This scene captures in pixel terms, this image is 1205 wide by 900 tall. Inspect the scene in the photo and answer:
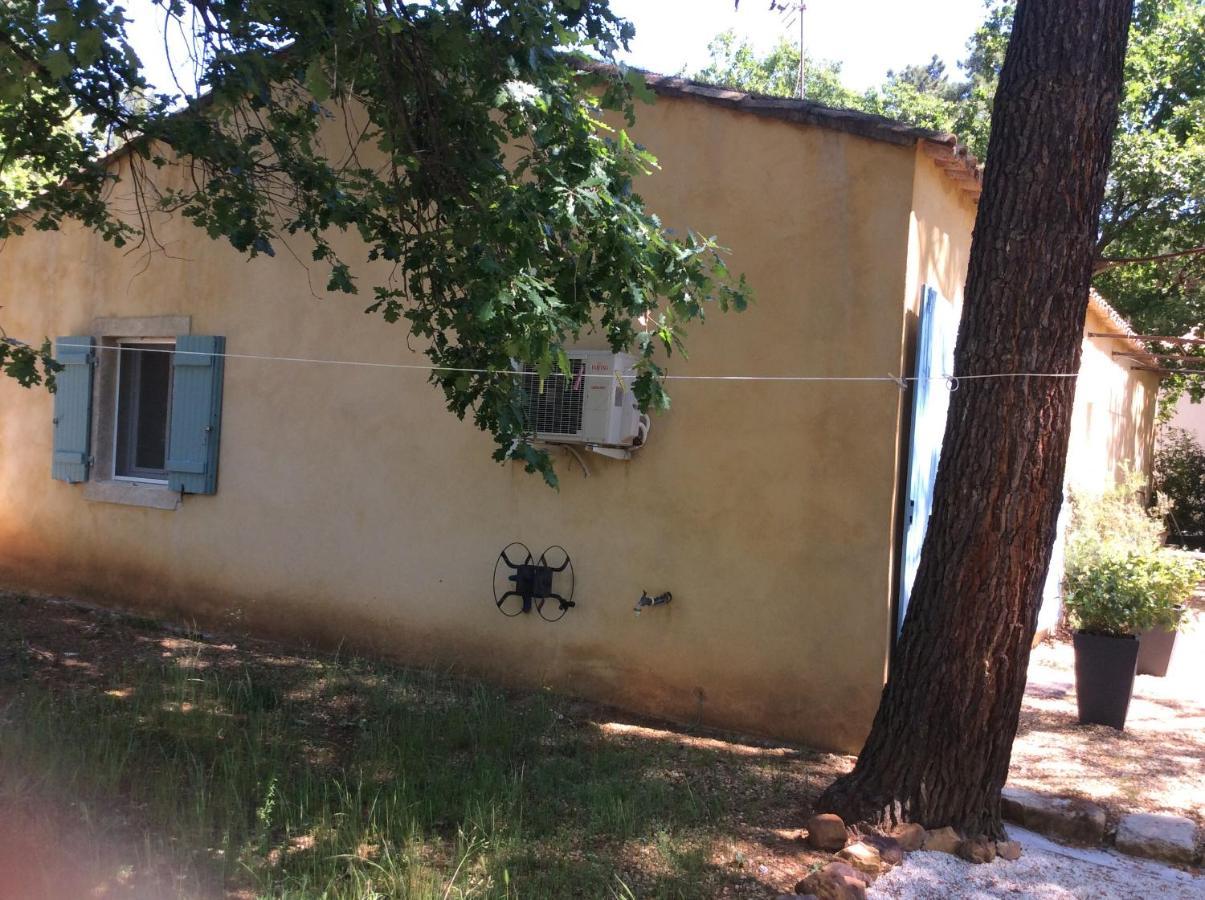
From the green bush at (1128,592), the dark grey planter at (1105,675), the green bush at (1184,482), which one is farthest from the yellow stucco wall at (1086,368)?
the green bush at (1184,482)

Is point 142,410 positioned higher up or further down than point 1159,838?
higher up

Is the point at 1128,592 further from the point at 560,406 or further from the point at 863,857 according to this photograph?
the point at 560,406

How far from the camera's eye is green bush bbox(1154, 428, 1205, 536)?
54.7ft

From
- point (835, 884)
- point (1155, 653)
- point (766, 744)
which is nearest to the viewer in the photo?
point (835, 884)

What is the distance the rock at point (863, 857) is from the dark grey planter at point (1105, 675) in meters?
2.55

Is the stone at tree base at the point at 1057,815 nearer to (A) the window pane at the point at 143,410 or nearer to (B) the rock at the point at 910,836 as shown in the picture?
(B) the rock at the point at 910,836

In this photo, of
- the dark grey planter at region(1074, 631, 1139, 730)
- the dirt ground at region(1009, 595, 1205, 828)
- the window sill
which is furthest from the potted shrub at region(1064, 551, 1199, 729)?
the window sill

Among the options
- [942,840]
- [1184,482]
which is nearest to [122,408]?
[942,840]

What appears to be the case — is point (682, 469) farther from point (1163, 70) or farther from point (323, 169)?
point (1163, 70)

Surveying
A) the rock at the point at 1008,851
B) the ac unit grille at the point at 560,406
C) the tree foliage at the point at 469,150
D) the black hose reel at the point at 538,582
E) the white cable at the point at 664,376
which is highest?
the tree foliage at the point at 469,150

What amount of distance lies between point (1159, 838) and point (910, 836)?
1052 mm

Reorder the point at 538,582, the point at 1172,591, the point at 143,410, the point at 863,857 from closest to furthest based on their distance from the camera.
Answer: the point at 863,857 < the point at 1172,591 < the point at 538,582 < the point at 143,410

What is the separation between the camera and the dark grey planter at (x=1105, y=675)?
557cm

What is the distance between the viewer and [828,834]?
12.7 feet
